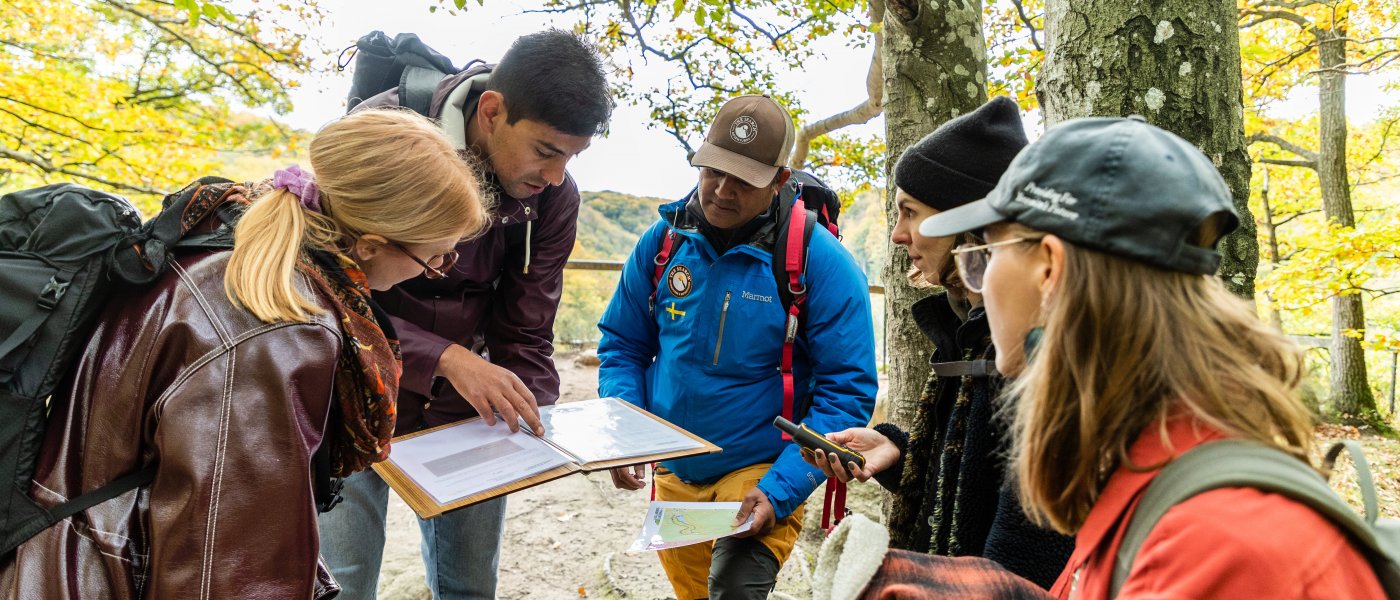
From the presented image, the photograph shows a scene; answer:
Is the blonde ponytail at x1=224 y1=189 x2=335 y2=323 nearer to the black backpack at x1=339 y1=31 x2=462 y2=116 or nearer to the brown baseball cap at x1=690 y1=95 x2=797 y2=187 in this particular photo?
the black backpack at x1=339 y1=31 x2=462 y2=116

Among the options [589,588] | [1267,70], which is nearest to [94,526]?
[589,588]

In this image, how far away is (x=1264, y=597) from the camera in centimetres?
72

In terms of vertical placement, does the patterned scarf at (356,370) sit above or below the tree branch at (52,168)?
below

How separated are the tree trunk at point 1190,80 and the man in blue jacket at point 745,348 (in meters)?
0.96

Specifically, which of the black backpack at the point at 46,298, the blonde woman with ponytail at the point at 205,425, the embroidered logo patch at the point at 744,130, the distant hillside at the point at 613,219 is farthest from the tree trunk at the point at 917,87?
the distant hillside at the point at 613,219

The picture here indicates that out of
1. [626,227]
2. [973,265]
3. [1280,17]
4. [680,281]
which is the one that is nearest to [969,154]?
[973,265]

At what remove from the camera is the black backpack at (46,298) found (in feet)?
3.72

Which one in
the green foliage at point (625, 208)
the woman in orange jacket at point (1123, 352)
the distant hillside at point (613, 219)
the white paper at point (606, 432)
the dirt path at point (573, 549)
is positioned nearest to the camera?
the woman in orange jacket at point (1123, 352)

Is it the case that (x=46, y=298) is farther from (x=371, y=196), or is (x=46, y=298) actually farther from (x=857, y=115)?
(x=857, y=115)

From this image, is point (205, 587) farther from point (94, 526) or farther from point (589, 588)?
point (589, 588)

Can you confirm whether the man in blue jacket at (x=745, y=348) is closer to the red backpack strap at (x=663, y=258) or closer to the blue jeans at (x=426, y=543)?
the red backpack strap at (x=663, y=258)

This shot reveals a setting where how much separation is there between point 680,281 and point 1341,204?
10706 millimetres

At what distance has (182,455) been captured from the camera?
1128mm

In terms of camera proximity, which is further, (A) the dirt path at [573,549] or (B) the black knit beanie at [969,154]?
(A) the dirt path at [573,549]
